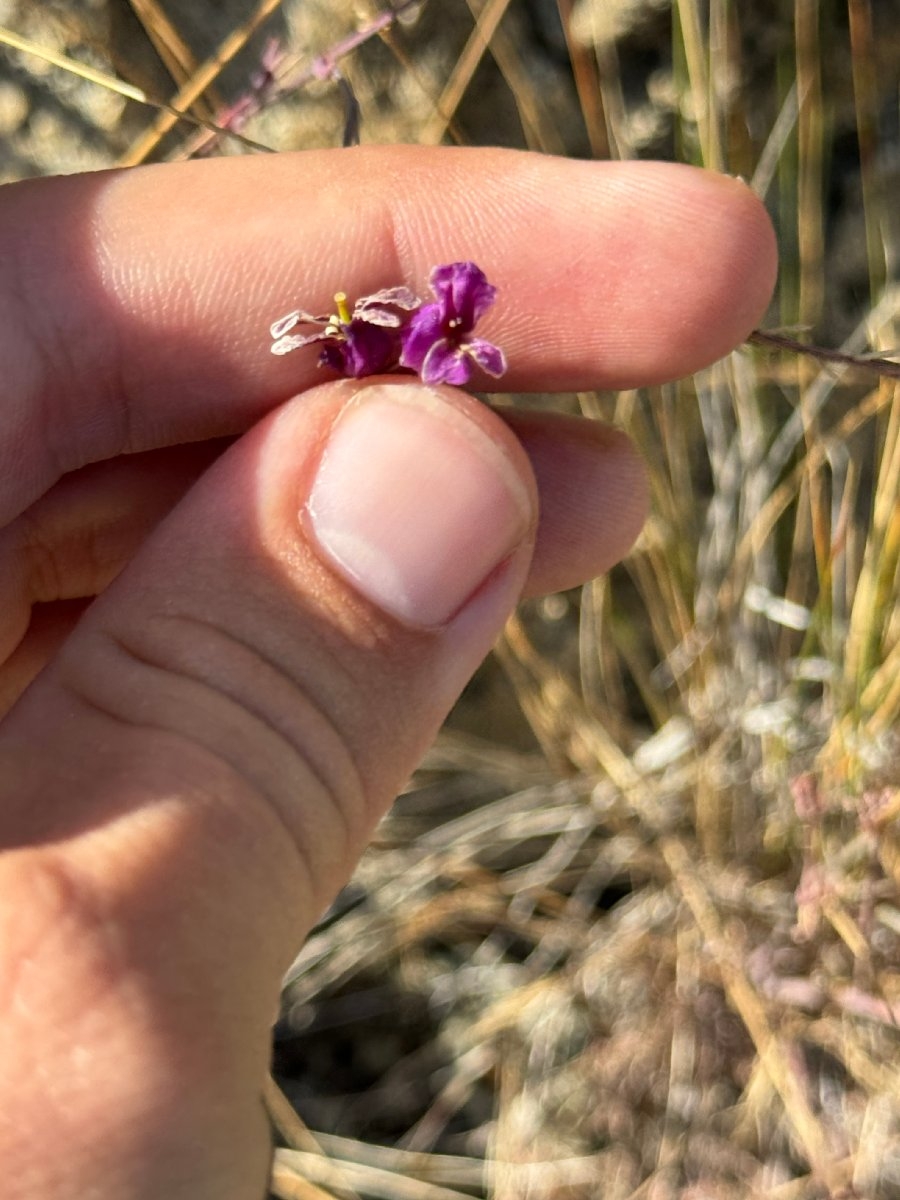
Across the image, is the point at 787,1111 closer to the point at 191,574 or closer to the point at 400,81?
the point at 191,574

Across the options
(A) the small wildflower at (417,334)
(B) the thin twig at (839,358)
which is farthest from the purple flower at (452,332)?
(B) the thin twig at (839,358)

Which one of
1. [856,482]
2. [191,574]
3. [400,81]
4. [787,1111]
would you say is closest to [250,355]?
[191,574]

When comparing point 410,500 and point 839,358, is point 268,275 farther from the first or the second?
point 839,358

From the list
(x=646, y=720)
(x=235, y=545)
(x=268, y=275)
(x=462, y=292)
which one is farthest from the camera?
(x=646, y=720)

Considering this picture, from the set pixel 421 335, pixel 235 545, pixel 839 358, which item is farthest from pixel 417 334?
pixel 839 358

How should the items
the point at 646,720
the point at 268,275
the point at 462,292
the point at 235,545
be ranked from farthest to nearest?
the point at 646,720, the point at 268,275, the point at 462,292, the point at 235,545

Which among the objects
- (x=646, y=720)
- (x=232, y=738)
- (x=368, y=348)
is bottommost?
(x=646, y=720)

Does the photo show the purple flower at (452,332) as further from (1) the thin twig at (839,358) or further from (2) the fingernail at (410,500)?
(1) the thin twig at (839,358)
